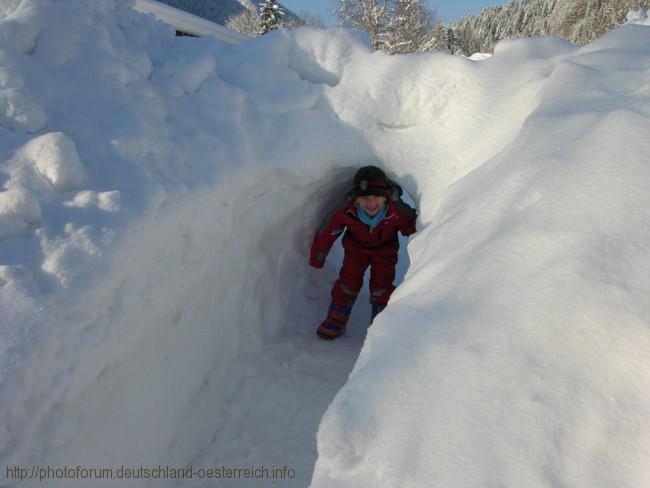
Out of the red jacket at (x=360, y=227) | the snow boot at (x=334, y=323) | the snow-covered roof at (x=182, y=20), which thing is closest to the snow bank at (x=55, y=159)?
the red jacket at (x=360, y=227)

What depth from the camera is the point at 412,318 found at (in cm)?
138

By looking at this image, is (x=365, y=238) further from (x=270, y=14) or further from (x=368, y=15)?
(x=270, y=14)

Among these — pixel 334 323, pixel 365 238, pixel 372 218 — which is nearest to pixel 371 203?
pixel 372 218

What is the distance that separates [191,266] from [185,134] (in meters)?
0.67

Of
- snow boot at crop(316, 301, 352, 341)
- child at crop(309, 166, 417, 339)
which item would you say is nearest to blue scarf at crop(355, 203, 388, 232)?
child at crop(309, 166, 417, 339)

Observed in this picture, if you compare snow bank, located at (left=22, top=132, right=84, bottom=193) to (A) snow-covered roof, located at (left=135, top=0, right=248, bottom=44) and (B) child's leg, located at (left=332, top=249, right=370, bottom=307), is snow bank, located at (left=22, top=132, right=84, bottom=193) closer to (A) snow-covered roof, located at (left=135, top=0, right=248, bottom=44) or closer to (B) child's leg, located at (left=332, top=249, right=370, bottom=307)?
(B) child's leg, located at (left=332, top=249, right=370, bottom=307)

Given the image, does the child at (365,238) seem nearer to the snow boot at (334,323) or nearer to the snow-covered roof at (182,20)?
the snow boot at (334,323)

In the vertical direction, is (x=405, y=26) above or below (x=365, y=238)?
above

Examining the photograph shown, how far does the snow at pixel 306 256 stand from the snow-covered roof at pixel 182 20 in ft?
28.1

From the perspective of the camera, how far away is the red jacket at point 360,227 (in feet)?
10.1

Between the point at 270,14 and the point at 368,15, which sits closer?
the point at 368,15

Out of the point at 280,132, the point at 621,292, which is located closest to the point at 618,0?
the point at 280,132

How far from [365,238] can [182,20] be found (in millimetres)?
10013

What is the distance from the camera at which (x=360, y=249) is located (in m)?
3.33
